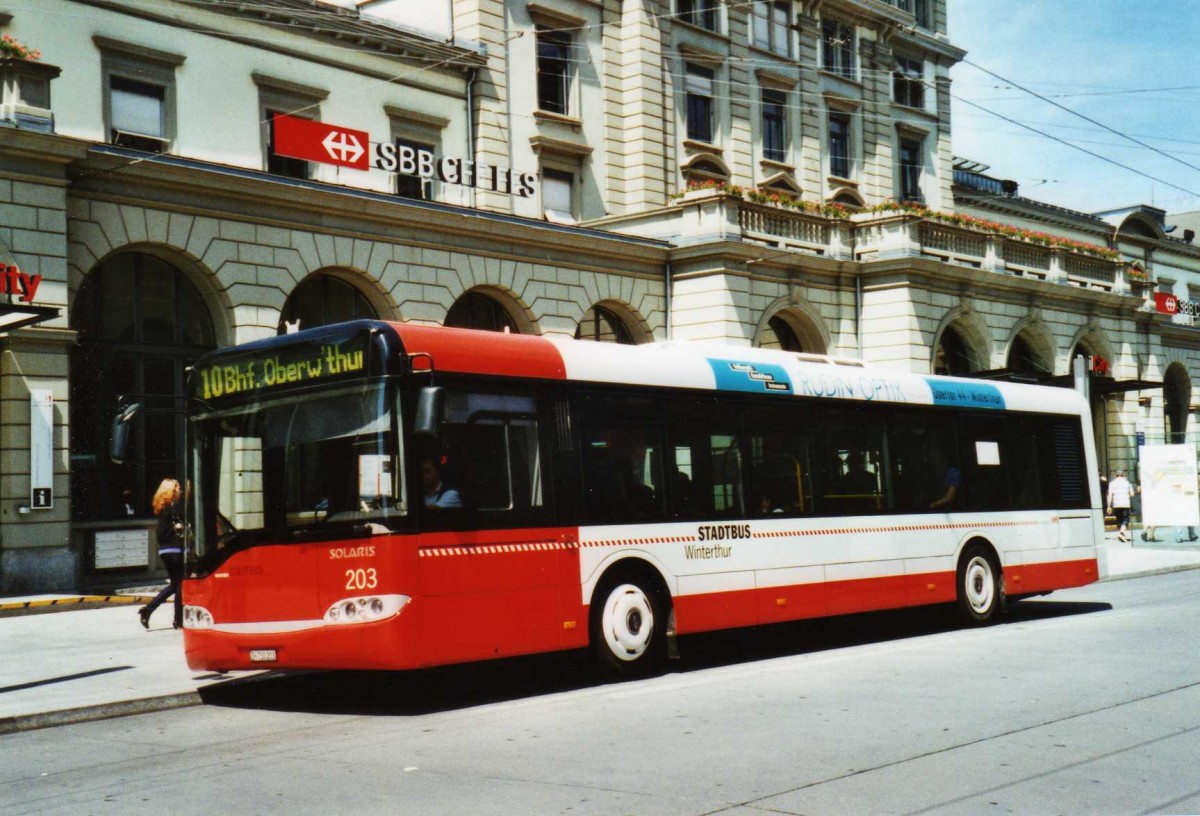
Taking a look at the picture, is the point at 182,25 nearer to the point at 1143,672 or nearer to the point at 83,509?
the point at 83,509

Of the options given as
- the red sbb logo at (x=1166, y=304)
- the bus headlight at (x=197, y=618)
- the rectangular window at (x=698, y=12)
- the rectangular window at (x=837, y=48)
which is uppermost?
the rectangular window at (x=837, y=48)

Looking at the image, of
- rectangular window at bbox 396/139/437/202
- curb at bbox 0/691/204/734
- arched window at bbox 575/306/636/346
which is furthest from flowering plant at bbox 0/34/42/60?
arched window at bbox 575/306/636/346

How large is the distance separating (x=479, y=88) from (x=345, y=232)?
7306 mm

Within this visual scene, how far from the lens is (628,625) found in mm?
12273

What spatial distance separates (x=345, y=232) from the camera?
25109 millimetres

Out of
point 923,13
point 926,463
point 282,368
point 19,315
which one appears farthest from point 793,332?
point 282,368

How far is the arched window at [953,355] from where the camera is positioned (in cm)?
Answer: 3837

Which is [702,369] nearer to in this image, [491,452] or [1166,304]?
[491,452]

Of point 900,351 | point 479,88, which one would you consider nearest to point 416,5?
point 479,88

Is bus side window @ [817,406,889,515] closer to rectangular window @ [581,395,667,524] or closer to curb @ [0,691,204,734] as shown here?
rectangular window @ [581,395,667,524]

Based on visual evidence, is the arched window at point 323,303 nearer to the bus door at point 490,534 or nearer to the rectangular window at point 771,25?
the bus door at point 490,534

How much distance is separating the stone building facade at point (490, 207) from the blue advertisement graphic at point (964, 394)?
313 inches

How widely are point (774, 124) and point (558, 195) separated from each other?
9.71 m

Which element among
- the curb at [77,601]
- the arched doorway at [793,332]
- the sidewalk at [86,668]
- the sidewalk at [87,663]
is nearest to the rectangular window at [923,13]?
the arched doorway at [793,332]
